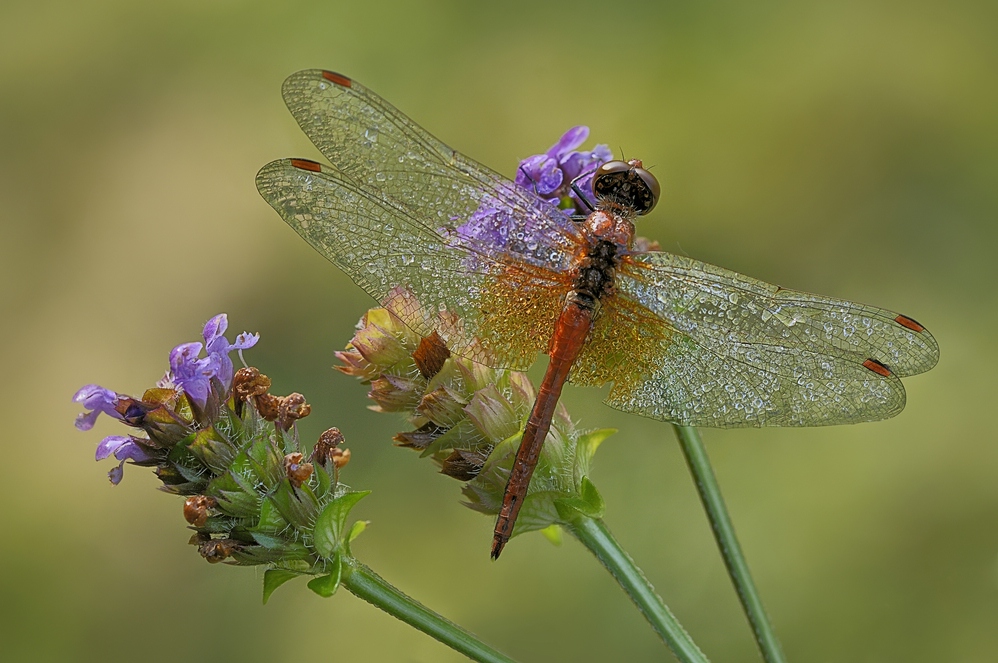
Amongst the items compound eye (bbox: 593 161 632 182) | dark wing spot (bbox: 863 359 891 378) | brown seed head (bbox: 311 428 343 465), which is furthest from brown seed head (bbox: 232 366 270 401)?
dark wing spot (bbox: 863 359 891 378)

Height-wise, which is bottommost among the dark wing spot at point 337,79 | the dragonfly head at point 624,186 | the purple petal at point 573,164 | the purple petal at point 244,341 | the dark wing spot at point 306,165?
the purple petal at point 244,341

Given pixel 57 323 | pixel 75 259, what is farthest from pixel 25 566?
pixel 75 259

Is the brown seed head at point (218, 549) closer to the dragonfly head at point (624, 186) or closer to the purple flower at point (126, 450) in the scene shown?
the purple flower at point (126, 450)

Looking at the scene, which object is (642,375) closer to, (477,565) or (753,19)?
(477,565)

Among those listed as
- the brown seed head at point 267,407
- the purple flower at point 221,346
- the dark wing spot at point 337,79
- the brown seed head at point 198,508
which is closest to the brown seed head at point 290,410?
the brown seed head at point 267,407

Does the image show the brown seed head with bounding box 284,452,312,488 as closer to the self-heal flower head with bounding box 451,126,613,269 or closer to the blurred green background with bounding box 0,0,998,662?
the self-heal flower head with bounding box 451,126,613,269

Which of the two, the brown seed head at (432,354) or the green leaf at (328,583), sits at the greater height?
the brown seed head at (432,354)

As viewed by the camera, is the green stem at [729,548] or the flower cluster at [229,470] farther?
the green stem at [729,548]
